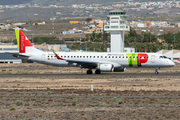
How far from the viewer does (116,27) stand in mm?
104188

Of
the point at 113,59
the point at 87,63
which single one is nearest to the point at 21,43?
the point at 87,63

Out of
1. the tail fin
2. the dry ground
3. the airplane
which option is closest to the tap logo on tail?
the tail fin

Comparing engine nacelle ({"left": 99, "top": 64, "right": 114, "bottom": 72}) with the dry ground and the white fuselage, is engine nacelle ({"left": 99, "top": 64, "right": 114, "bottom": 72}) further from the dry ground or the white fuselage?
the dry ground

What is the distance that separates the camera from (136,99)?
84.3 ft

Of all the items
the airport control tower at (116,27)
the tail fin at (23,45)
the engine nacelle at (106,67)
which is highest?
the airport control tower at (116,27)

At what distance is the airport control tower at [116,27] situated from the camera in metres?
104

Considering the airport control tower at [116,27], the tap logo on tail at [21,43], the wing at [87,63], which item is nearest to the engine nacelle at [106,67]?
the wing at [87,63]

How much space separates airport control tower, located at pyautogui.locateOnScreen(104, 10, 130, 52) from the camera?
342 ft

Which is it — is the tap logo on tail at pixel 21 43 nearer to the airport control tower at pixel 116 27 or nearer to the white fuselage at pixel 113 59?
the white fuselage at pixel 113 59

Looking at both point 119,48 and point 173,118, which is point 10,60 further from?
point 173,118

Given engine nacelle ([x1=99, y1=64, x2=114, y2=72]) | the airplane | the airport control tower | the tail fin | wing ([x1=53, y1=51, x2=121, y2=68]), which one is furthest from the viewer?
the airport control tower

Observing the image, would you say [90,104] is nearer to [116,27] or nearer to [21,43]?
[21,43]

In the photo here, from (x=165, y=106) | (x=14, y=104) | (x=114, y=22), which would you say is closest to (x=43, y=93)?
(x=14, y=104)

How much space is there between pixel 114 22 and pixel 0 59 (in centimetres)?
4243
